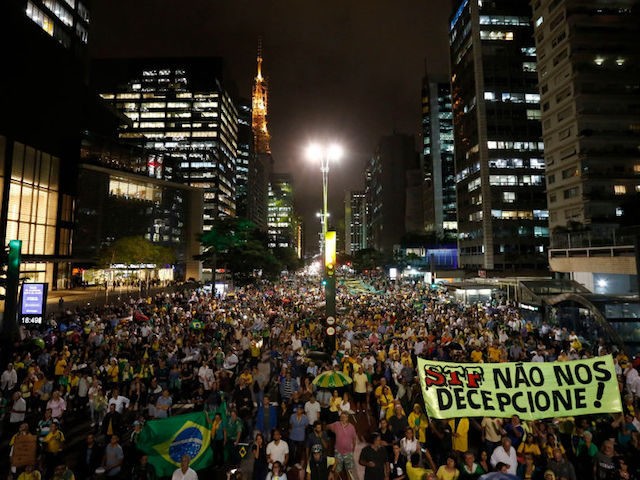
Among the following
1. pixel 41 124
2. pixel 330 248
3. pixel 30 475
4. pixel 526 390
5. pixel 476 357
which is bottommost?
pixel 30 475

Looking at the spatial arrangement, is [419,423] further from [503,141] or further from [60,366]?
[503,141]

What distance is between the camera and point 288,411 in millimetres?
10469

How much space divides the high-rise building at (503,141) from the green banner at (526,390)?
67.6 metres

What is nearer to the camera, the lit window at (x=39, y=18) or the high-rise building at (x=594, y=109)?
the lit window at (x=39, y=18)

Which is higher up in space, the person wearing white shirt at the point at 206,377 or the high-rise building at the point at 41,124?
the high-rise building at the point at 41,124

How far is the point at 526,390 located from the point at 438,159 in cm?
12068

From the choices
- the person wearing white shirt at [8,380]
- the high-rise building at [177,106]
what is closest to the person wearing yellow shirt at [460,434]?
the person wearing white shirt at [8,380]

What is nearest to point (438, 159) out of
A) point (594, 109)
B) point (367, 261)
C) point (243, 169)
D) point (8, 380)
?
point (367, 261)

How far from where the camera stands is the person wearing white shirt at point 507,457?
689 centimetres

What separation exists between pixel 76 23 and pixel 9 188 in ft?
81.4

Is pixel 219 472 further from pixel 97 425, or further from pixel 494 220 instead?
pixel 494 220

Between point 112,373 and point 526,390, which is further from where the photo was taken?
point 112,373

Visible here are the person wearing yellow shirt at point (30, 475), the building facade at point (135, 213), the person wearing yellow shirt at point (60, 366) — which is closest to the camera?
the person wearing yellow shirt at point (30, 475)

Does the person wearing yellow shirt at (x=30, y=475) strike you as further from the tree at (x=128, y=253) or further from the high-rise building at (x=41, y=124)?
the tree at (x=128, y=253)
